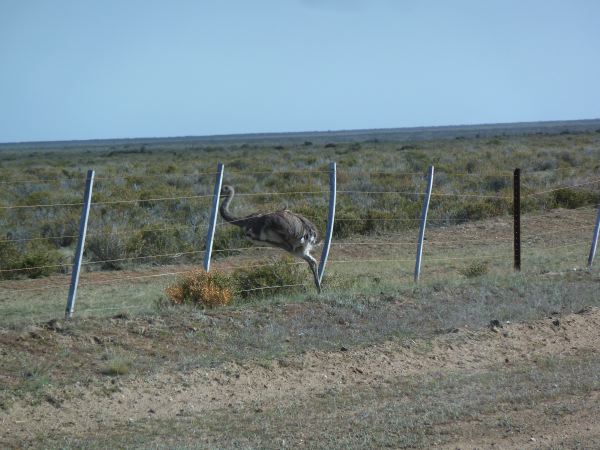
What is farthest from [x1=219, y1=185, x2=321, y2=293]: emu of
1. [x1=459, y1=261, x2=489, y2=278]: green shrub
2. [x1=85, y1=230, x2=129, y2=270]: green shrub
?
[x1=85, y1=230, x2=129, y2=270]: green shrub

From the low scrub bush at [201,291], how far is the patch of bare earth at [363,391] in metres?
2.18

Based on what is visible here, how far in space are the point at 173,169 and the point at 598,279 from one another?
3277 centimetres

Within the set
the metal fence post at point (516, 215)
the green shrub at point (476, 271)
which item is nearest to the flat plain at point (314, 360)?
the green shrub at point (476, 271)

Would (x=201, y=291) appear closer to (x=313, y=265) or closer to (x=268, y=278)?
(x=268, y=278)

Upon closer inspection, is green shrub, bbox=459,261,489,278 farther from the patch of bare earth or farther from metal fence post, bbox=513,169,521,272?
the patch of bare earth

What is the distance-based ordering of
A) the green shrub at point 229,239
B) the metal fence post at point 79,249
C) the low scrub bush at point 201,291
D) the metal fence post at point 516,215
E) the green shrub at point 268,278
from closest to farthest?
the metal fence post at point 79,249
the low scrub bush at point 201,291
the green shrub at point 268,278
the metal fence post at point 516,215
the green shrub at point 229,239

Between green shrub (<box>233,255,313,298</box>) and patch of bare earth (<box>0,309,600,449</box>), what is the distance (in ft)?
9.39

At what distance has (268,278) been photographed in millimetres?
12625

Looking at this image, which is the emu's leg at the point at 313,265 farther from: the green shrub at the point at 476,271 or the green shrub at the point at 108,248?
the green shrub at the point at 108,248

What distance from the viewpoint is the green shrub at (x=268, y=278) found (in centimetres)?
1237

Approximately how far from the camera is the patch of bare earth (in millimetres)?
7203

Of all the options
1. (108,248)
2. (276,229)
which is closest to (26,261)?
(108,248)

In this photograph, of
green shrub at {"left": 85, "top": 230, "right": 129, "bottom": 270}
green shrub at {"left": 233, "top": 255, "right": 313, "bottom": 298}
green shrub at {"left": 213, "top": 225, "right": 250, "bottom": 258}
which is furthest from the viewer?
green shrub at {"left": 213, "top": 225, "right": 250, "bottom": 258}

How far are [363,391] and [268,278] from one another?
4.20 meters
